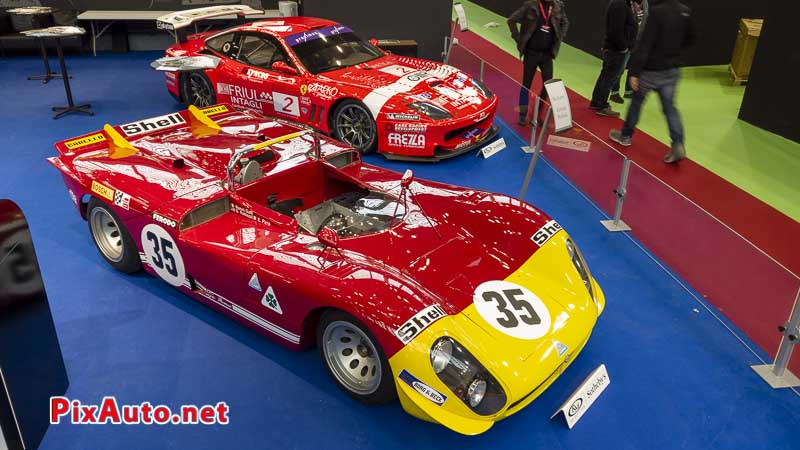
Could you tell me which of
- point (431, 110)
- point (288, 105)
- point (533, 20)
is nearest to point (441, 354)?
point (431, 110)

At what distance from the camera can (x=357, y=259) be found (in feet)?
11.1

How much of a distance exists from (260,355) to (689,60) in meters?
9.90

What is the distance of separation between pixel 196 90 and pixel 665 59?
18.3 ft

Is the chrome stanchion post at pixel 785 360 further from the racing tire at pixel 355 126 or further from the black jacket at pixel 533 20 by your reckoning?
the black jacket at pixel 533 20

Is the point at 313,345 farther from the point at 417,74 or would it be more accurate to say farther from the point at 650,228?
the point at 417,74

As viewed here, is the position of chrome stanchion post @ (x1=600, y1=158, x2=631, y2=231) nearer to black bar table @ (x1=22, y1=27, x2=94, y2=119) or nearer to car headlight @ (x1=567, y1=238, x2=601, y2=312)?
car headlight @ (x1=567, y1=238, x2=601, y2=312)

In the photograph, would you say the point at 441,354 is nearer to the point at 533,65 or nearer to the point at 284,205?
the point at 284,205

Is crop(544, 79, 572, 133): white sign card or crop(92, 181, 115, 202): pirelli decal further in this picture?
crop(544, 79, 572, 133): white sign card

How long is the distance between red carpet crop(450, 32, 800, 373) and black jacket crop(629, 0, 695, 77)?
113 centimetres

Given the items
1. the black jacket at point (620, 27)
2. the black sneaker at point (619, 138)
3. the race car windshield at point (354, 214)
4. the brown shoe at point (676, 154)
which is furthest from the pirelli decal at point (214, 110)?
the black jacket at point (620, 27)

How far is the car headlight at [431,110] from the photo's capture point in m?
6.32

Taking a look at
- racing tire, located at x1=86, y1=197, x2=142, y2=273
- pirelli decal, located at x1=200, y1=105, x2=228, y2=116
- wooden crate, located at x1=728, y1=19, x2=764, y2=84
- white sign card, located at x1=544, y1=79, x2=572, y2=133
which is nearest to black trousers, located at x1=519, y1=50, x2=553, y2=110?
white sign card, located at x1=544, y1=79, x2=572, y2=133

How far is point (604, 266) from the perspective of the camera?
4.73 m

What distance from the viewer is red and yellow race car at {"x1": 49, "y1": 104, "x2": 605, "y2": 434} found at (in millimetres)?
2914
